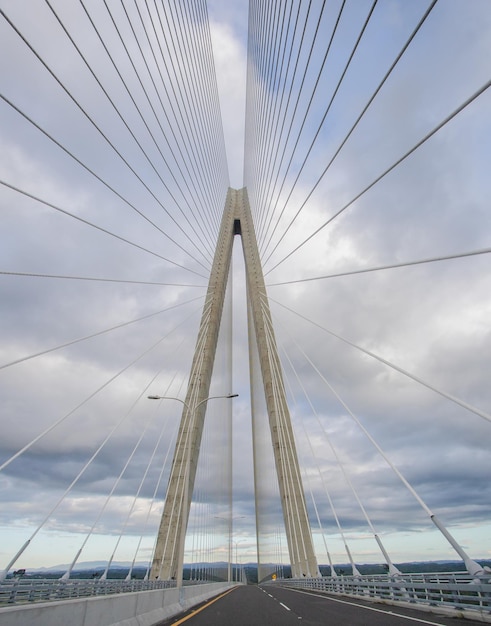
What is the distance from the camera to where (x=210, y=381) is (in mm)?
31672

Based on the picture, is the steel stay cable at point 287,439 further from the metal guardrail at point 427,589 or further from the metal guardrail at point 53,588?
the metal guardrail at point 53,588

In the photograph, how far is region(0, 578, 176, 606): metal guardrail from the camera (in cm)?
1474

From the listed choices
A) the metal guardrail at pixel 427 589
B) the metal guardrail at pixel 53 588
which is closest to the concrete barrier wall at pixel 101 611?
the metal guardrail at pixel 53 588

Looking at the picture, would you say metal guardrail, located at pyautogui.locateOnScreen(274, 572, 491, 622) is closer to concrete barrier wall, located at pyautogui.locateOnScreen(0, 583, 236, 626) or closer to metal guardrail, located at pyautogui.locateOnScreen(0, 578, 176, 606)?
concrete barrier wall, located at pyautogui.locateOnScreen(0, 583, 236, 626)

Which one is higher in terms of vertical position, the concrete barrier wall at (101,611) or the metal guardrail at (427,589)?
the metal guardrail at (427,589)

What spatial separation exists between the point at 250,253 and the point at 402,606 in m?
23.0

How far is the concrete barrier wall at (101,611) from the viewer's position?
185 inches

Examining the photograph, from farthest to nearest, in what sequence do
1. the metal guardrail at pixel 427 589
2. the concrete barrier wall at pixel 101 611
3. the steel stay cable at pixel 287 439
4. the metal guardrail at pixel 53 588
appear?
the steel stay cable at pixel 287 439 → the metal guardrail at pixel 53 588 → the metal guardrail at pixel 427 589 → the concrete barrier wall at pixel 101 611

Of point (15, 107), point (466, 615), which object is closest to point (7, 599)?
point (466, 615)

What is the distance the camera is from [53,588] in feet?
54.7

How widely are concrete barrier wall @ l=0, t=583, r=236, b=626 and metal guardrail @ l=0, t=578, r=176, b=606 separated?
5.24 meters

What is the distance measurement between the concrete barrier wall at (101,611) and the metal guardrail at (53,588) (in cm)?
524

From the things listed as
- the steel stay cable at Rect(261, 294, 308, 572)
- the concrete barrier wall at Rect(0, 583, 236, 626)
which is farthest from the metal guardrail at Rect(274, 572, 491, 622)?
the concrete barrier wall at Rect(0, 583, 236, 626)

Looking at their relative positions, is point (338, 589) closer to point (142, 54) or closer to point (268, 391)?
point (268, 391)
